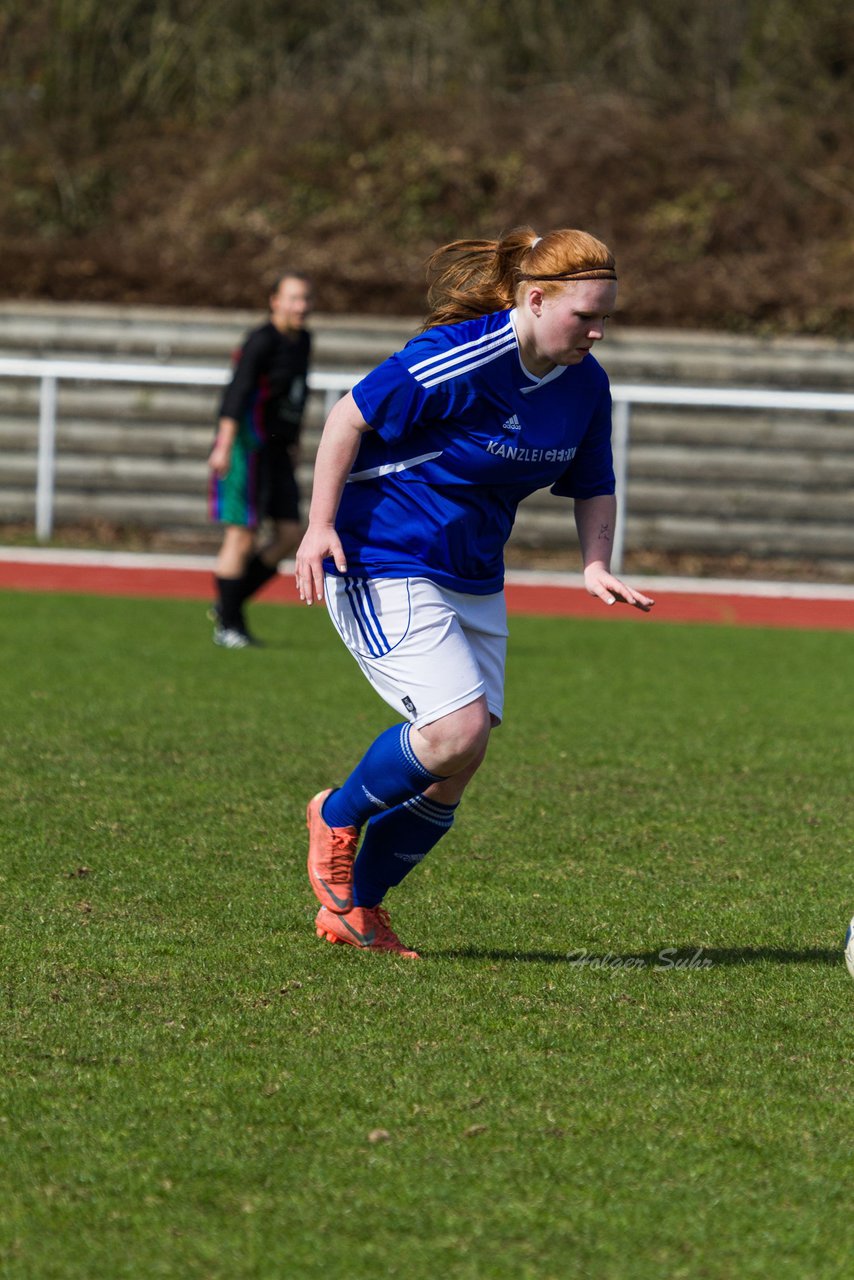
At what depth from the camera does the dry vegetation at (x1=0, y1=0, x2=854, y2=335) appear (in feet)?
63.4

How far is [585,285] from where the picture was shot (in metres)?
3.96

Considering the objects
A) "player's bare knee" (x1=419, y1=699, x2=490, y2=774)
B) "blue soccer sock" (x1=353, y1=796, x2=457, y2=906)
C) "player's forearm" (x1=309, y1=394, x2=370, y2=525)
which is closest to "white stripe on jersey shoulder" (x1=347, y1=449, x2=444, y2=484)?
"player's forearm" (x1=309, y1=394, x2=370, y2=525)

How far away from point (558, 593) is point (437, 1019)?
10.6 m

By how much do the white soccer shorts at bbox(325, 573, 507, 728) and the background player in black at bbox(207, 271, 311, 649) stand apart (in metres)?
5.64

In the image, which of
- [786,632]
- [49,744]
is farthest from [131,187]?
[49,744]

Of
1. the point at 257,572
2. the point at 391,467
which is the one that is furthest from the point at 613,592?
the point at 257,572

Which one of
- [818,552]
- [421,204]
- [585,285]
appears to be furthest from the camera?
[421,204]

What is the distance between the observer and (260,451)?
33.0 feet

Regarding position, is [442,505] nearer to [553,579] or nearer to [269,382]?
[269,382]

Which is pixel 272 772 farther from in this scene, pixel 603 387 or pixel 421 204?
pixel 421 204

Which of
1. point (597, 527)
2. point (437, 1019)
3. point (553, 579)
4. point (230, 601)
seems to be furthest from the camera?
point (553, 579)

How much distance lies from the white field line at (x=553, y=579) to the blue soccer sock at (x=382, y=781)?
1005cm

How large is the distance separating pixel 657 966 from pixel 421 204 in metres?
17.3

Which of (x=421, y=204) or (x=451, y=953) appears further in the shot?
(x=421, y=204)
